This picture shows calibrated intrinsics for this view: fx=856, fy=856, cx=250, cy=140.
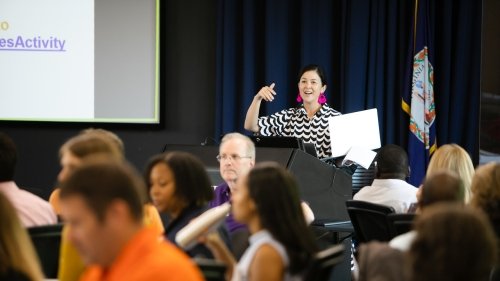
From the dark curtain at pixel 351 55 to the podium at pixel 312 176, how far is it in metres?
1.98

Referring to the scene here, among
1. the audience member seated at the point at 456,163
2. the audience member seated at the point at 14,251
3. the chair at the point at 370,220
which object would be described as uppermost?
the audience member seated at the point at 456,163

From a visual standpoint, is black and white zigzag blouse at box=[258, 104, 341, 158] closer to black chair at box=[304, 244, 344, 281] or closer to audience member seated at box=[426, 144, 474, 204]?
audience member seated at box=[426, 144, 474, 204]

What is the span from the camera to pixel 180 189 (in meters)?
3.10

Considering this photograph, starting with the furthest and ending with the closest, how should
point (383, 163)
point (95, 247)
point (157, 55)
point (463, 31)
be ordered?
point (157, 55), point (463, 31), point (383, 163), point (95, 247)

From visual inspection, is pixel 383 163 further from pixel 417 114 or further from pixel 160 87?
pixel 160 87

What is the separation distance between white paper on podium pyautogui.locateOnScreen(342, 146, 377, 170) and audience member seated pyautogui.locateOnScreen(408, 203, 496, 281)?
3.37 m

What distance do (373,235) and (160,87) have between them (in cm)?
344

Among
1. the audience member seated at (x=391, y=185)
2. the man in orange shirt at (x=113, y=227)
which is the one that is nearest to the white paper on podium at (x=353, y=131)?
the audience member seated at (x=391, y=185)

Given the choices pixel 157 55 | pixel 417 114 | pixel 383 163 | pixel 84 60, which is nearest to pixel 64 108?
pixel 84 60

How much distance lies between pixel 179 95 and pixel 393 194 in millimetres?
3138

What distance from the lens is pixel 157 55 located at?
7129mm

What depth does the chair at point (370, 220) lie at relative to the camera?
393 centimetres

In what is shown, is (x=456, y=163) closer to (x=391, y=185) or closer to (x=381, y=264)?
(x=391, y=185)

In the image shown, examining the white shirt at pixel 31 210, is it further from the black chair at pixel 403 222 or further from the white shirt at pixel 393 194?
the white shirt at pixel 393 194
